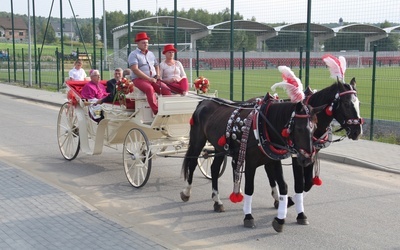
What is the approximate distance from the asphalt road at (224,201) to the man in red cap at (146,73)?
1.44m

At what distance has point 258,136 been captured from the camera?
19.7 feet

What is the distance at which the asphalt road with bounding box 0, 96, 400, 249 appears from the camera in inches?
233

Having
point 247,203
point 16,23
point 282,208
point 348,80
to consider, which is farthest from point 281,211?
point 16,23

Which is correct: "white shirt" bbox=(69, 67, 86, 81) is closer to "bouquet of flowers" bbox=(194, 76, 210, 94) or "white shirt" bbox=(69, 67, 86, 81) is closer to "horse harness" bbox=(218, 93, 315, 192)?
"bouquet of flowers" bbox=(194, 76, 210, 94)

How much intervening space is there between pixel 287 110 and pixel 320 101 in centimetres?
40

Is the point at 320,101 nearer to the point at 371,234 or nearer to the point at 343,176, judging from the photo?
the point at 371,234

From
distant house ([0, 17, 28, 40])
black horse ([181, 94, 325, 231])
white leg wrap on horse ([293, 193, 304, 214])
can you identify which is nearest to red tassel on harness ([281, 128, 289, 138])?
black horse ([181, 94, 325, 231])

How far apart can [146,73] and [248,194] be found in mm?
3258

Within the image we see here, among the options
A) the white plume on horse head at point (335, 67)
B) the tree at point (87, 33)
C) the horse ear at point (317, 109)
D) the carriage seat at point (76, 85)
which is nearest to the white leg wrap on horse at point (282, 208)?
the horse ear at point (317, 109)

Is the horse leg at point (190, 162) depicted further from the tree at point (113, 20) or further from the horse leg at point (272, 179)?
the tree at point (113, 20)

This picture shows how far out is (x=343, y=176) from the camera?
9.12m

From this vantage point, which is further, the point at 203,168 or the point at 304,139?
the point at 203,168

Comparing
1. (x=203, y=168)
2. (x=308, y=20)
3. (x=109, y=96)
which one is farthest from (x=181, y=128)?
(x=308, y=20)

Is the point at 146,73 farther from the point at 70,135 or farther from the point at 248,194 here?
the point at 248,194
